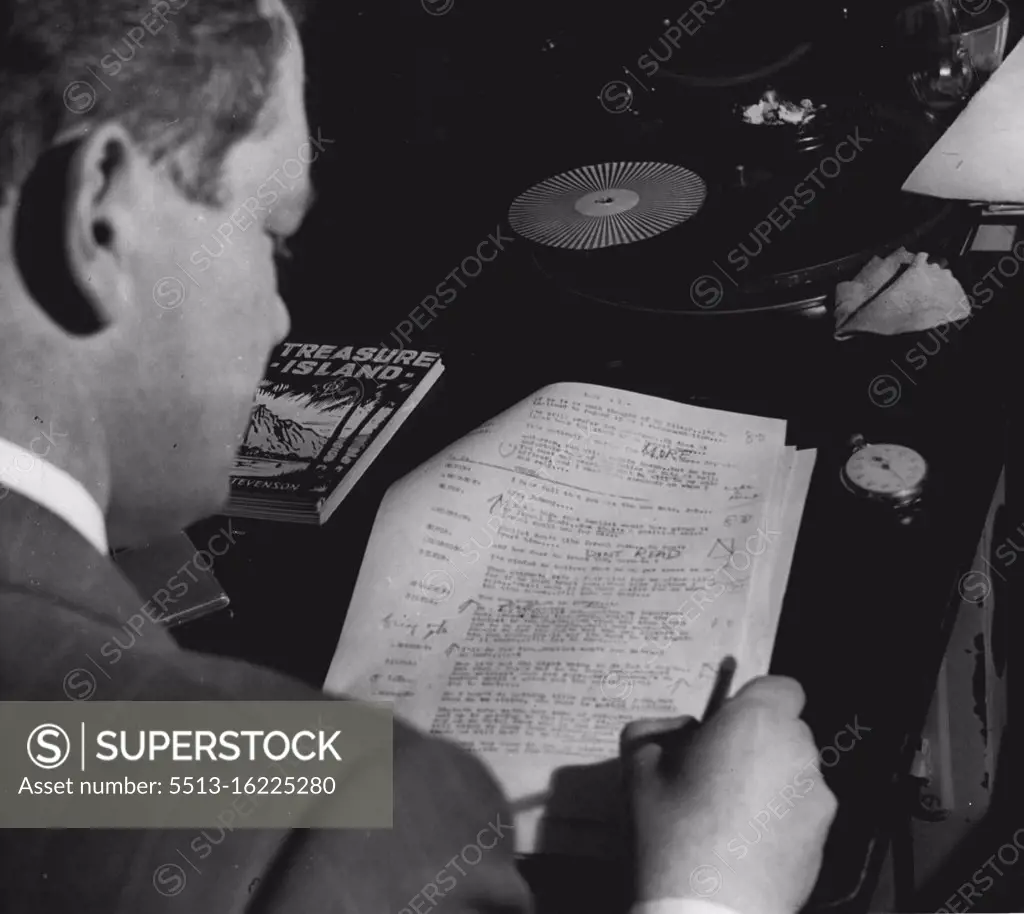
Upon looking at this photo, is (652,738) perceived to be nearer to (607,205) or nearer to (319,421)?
(319,421)

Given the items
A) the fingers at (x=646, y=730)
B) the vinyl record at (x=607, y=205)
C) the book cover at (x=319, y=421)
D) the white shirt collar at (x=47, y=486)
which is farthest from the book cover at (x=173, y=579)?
the vinyl record at (x=607, y=205)

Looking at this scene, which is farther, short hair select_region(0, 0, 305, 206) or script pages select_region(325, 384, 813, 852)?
script pages select_region(325, 384, 813, 852)

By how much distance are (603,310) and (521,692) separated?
0.41 metres

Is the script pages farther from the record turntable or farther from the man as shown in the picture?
the record turntable

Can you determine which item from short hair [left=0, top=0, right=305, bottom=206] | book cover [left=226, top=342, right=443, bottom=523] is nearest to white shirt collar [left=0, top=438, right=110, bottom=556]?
short hair [left=0, top=0, right=305, bottom=206]

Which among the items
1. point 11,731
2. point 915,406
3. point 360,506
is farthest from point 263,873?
point 915,406

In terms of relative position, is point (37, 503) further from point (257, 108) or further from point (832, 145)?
point (832, 145)

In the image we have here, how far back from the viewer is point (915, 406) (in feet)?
2.56

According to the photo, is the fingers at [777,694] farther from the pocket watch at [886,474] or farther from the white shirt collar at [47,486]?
the white shirt collar at [47,486]

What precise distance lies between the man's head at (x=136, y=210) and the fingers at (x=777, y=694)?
340mm

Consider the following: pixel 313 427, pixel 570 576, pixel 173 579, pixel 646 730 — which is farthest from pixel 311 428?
pixel 646 730

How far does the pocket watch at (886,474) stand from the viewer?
698mm

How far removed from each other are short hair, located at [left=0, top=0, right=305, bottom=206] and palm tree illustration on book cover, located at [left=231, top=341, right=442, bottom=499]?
0.85 ft

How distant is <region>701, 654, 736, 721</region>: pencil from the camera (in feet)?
1.92
